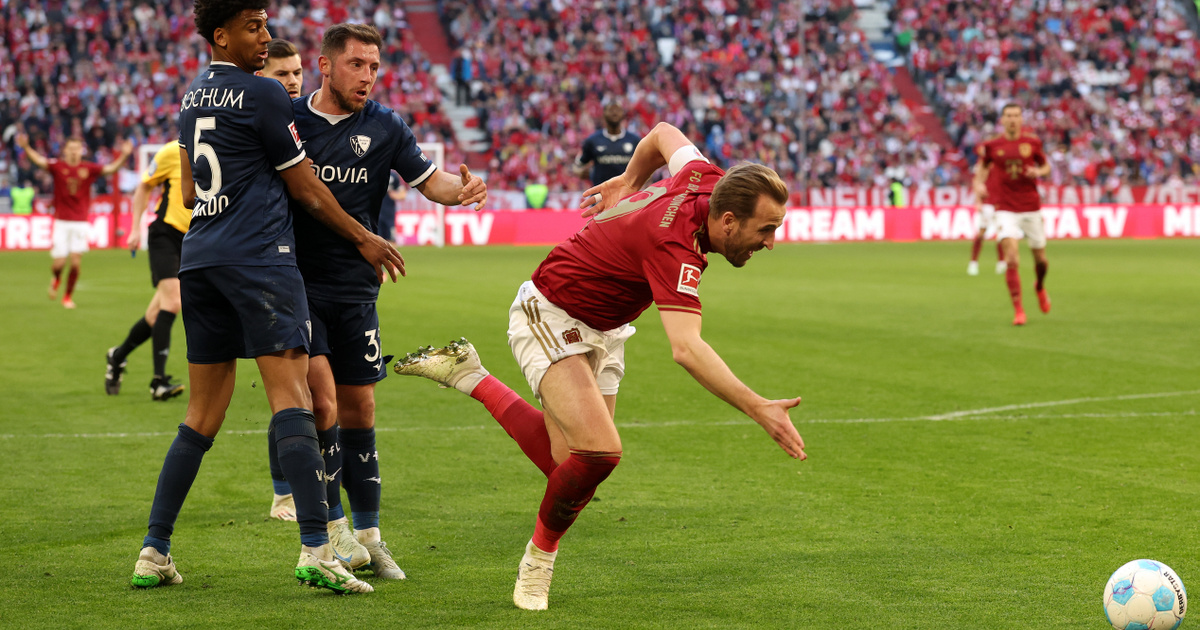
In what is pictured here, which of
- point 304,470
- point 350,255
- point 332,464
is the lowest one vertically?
point 332,464

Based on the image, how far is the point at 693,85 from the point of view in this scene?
37719 millimetres

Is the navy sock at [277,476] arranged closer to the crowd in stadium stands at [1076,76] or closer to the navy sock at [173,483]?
the navy sock at [173,483]

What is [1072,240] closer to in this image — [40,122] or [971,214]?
[971,214]

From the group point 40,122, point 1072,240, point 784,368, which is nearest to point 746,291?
point 784,368

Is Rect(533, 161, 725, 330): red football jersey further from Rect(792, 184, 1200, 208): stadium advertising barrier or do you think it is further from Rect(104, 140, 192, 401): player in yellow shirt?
Rect(792, 184, 1200, 208): stadium advertising barrier

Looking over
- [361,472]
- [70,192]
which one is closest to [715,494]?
[361,472]

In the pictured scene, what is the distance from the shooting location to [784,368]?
35.1 ft

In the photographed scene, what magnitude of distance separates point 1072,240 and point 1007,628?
90.8ft

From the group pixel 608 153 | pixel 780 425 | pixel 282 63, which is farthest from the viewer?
pixel 608 153

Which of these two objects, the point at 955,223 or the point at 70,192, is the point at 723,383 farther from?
the point at 955,223

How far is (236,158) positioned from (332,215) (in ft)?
1.35

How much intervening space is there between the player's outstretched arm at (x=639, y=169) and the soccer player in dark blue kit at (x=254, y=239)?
3.37ft

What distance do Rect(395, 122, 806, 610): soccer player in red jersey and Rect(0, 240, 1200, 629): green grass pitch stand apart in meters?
0.45

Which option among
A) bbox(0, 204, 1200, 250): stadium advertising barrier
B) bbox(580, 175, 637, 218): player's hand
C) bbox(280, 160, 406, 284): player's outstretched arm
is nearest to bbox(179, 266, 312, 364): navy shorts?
bbox(280, 160, 406, 284): player's outstretched arm
